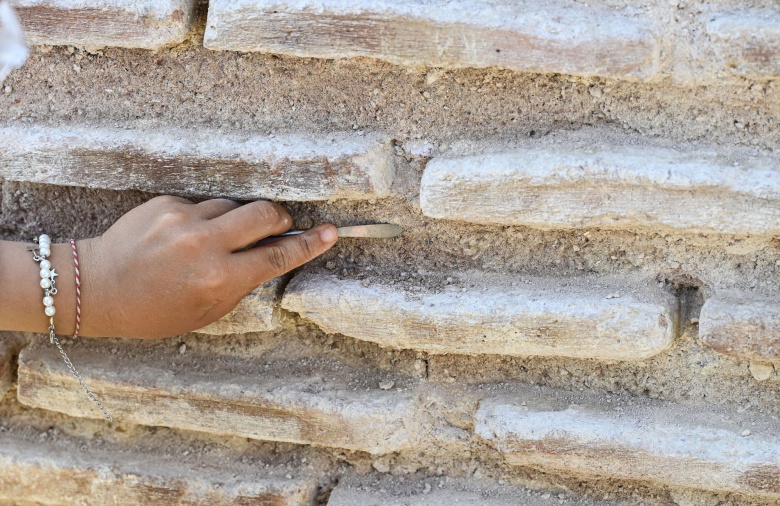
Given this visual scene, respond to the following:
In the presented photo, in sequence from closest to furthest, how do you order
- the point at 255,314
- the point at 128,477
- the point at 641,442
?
the point at 641,442
the point at 255,314
the point at 128,477

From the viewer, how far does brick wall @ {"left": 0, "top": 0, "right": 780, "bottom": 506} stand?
1.02m

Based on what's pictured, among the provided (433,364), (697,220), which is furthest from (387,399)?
(697,220)

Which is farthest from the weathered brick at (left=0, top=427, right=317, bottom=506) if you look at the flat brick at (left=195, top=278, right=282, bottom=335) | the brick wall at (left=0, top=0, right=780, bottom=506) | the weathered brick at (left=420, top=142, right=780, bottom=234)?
the weathered brick at (left=420, top=142, right=780, bottom=234)

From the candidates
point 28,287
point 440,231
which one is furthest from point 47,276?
point 440,231

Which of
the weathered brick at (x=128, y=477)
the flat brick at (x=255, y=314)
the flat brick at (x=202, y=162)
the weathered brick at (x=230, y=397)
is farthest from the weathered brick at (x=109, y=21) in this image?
the weathered brick at (x=128, y=477)

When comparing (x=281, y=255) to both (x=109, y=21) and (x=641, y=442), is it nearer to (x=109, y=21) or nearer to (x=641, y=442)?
(x=109, y=21)

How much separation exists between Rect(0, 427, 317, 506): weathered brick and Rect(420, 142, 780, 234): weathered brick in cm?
48

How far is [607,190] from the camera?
1.03m

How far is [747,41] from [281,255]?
60cm

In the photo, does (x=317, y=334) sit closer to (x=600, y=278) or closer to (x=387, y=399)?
(x=387, y=399)

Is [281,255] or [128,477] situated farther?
[128,477]

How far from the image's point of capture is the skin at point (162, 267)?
3.64ft

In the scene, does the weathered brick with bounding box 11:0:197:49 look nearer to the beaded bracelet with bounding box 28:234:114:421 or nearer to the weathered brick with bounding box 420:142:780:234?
the beaded bracelet with bounding box 28:234:114:421

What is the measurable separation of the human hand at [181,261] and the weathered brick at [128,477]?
0.25 m
